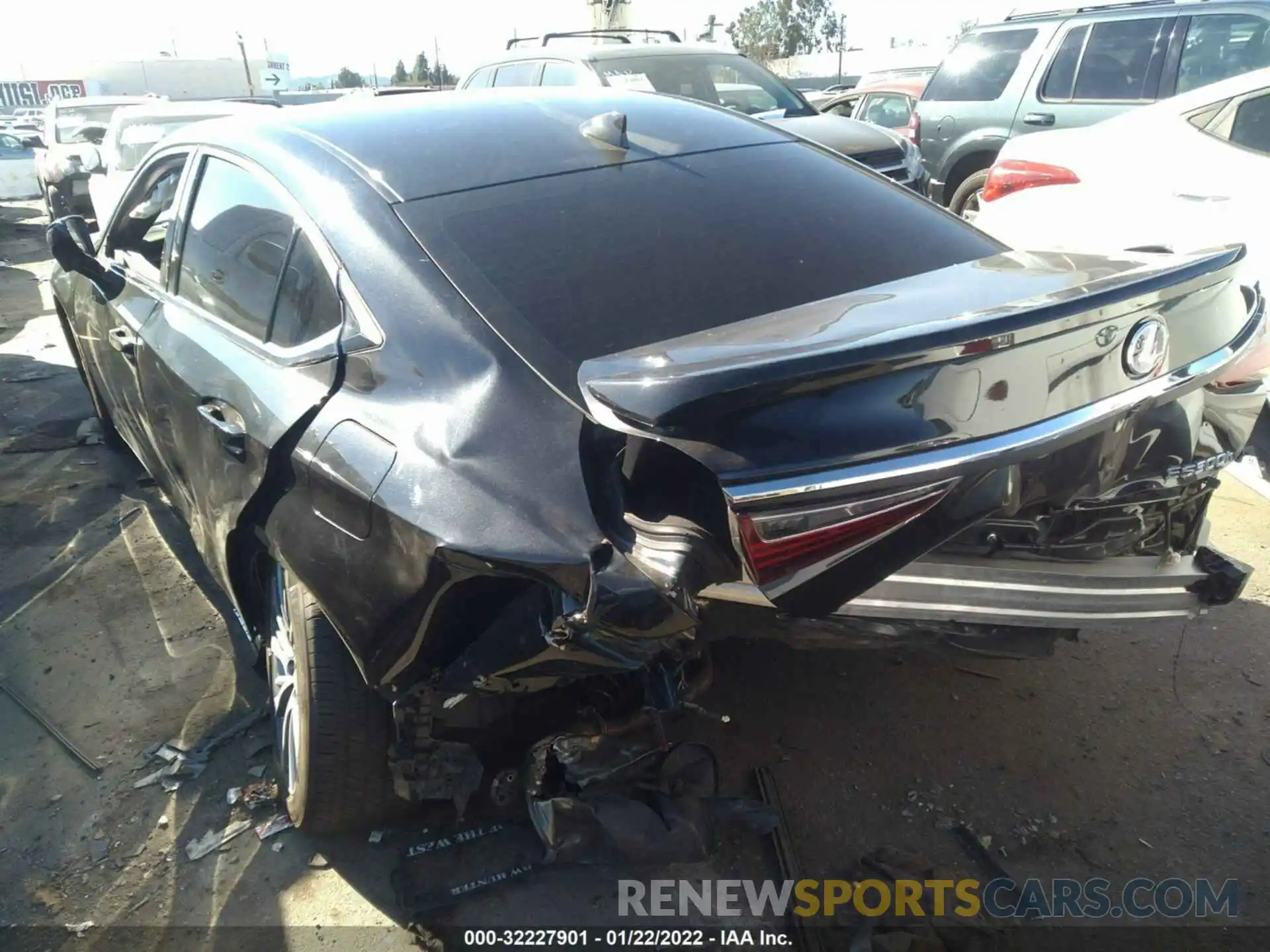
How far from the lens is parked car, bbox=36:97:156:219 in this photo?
42.0 feet

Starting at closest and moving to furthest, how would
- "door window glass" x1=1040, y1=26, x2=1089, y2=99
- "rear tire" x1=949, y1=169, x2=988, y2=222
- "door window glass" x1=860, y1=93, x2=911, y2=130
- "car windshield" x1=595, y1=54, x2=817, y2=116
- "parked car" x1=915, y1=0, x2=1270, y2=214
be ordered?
1. "parked car" x1=915, y1=0, x2=1270, y2=214
2. "door window glass" x1=1040, y1=26, x2=1089, y2=99
3. "car windshield" x1=595, y1=54, x2=817, y2=116
4. "rear tire" x1=949, y1=169, x2=988, y2=222
5. "door window glass" x1=860, y1=93, x2=911, y2=130

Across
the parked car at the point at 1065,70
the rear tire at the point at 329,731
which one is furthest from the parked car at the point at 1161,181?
the rear tire at the point at 329,731

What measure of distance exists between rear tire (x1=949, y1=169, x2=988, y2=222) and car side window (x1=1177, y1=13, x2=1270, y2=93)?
152cm

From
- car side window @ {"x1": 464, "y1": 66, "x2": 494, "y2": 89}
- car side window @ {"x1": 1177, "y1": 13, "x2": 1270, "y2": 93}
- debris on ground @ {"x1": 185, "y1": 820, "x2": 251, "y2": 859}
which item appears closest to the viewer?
debris on ground @ {"x1": 185, "y1": 820, "x2": 251, "y2": 859}

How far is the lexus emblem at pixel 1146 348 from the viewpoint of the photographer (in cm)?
182

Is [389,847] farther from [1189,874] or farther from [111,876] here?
[1189,874]

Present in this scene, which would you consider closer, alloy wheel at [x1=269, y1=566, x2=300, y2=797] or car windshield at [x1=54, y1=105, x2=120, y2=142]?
alloy wheel at [x1=269, y1=566, x2=300, y2=797]

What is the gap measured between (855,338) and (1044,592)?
80cm

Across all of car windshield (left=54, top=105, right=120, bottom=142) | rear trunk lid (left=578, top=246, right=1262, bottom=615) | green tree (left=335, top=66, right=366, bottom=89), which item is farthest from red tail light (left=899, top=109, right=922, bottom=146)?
green tree (left=335, top=66, right=366, bottom=89)

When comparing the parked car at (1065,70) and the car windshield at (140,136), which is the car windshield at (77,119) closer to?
the car windshield at (140,136)

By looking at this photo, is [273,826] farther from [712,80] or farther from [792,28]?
[792,28]

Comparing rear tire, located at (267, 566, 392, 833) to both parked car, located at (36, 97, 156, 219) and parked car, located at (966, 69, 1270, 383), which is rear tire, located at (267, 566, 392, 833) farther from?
parked car, located at (36, 97, 156, 219)

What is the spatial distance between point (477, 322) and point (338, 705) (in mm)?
999

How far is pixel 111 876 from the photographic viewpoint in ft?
8.35
